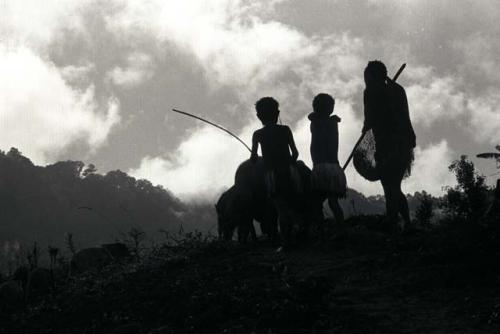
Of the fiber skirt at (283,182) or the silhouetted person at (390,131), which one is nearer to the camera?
the fiber skirt at (283,182)

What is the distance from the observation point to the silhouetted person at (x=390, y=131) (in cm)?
905

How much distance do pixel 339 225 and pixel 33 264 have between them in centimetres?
766

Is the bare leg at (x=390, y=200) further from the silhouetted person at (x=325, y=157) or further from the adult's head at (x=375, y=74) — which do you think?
the adult's head at (x=375, y=74)

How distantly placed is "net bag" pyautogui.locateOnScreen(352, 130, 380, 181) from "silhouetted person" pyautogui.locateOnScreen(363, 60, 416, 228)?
0.14 meters

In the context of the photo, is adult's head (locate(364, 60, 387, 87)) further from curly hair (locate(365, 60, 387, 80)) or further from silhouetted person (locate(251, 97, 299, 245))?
silhouetted person (locate(251, 97, 299, 245))

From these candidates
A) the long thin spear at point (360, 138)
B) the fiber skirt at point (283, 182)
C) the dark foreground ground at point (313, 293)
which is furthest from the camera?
the long thin spear at point (360, 138)

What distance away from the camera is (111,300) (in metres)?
7.30

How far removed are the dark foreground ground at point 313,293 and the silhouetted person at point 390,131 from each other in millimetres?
710

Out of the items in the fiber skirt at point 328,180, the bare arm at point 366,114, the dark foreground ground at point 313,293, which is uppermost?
the bare arm at point 366,114

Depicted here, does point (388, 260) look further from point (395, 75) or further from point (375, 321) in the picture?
point (395, 75)

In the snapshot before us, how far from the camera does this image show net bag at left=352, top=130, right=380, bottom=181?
30.8 ft

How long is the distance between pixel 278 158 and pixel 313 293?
3.83 meters

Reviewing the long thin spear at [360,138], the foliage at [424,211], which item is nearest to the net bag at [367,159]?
the long thin spear at [360,138]

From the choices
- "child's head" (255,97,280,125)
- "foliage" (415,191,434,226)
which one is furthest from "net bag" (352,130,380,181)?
"foliage" (415,191,434,226)
